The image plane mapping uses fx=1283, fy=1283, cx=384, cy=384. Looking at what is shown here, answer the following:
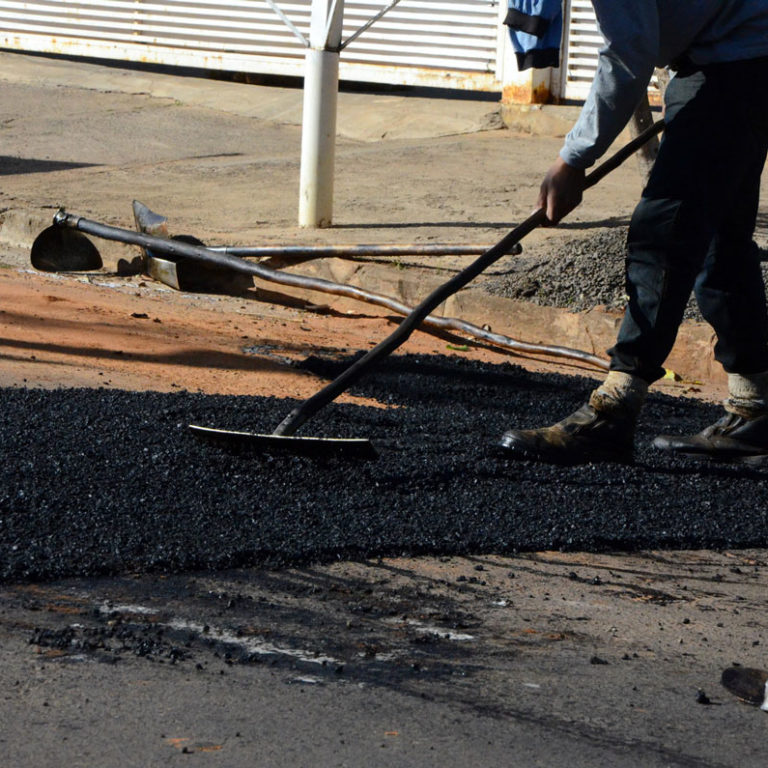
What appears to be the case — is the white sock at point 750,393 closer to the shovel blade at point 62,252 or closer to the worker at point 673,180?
the worker at point 673,180

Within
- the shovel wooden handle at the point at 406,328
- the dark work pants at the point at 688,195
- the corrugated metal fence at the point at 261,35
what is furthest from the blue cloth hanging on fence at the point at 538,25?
the corrugated metal fence at the point at 261,35

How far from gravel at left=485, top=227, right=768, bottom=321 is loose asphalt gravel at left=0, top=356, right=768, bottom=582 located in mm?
1912

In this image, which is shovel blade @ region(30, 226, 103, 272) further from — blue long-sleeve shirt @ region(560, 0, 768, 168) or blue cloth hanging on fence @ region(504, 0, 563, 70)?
blue long-sleeve shirt @ region(560, 0, 768, 168)

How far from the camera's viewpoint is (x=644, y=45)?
11.8 feet

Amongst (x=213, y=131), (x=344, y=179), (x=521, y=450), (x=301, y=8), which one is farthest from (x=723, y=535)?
(x=301, y=8)

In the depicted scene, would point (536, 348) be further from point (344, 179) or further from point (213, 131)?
point (213, 131)

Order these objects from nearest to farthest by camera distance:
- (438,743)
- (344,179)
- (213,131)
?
(438,743)
(344,179)
(213,131)

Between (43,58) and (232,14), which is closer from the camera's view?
(232,14)

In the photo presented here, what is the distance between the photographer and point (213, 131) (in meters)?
11.8

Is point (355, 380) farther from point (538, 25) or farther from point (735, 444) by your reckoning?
point (538, 25)

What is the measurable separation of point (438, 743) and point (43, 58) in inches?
552

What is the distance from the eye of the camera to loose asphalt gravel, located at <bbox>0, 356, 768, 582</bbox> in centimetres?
313

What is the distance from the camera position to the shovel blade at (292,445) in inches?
145

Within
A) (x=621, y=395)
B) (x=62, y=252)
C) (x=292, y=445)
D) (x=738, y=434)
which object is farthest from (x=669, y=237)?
(x=62, y=252)
